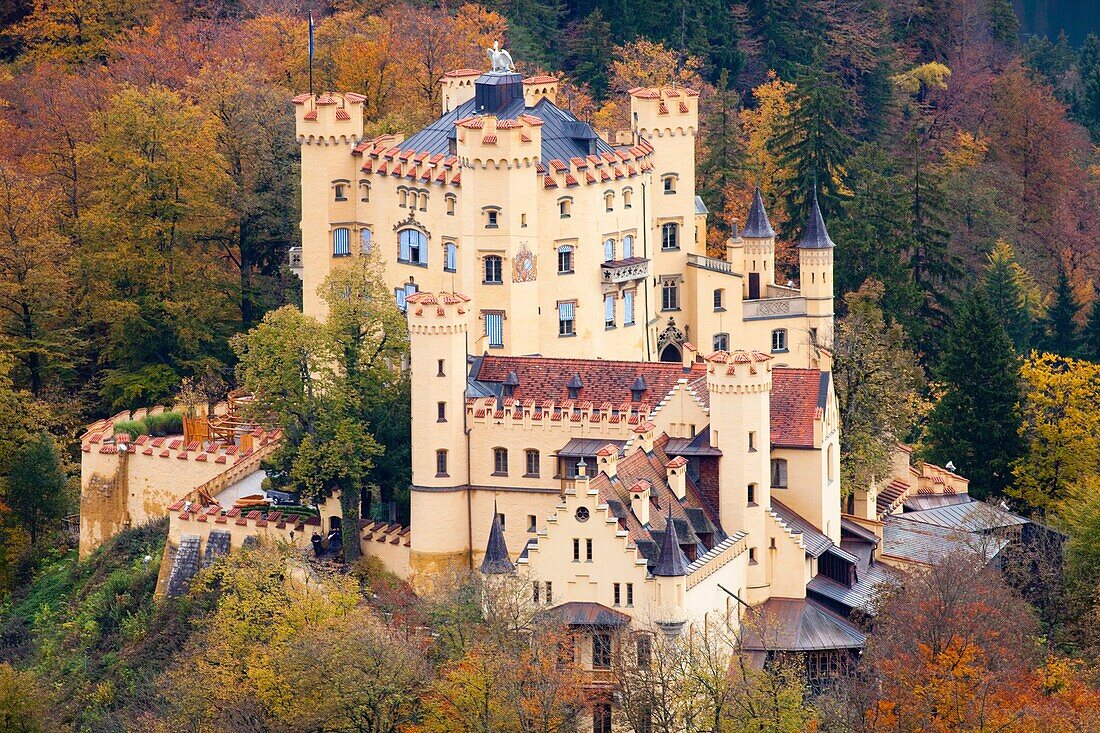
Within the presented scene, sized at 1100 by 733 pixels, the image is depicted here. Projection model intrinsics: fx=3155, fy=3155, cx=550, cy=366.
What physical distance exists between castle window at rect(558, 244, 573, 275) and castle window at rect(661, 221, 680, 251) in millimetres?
6821

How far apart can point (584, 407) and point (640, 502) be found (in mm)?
8106

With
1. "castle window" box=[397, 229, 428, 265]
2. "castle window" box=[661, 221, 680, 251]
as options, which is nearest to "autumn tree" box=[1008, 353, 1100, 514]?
"castle window" box=[661, 221, 680, 251]

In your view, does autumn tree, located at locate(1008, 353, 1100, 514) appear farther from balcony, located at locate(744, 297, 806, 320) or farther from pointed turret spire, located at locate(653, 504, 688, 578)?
pointed turret spire, located at locate(653, 504, 688, 578)

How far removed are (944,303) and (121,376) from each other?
35.0 m

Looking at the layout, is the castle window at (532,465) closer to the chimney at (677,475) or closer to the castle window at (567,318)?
the chimney at (677,475)

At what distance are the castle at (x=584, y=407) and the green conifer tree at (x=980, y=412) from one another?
2918 mm

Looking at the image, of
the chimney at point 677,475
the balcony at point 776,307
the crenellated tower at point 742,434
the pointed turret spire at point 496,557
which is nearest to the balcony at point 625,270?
the balcony at point 776,307

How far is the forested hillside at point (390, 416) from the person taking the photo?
9438 centimetres

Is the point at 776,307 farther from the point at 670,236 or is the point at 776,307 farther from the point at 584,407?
the point at 584,407

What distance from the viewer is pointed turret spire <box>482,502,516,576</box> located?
95188 mm

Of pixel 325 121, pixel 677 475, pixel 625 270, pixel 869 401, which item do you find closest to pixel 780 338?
pixel 625 270

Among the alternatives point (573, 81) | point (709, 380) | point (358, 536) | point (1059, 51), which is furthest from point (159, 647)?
point (1059, 51)

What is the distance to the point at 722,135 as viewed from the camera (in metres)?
136

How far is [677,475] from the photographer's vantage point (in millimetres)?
98250
